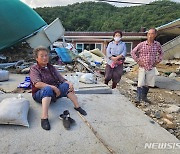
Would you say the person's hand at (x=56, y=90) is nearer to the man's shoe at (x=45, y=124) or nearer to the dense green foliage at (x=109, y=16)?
the man's shoe at (x=45, y=124)

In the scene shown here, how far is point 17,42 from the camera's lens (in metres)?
9.86

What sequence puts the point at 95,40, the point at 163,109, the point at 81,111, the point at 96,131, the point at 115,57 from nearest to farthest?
the point at 96,131
the point at 81,111
the point at 163,109
the point at 115,57
the point at 95,40

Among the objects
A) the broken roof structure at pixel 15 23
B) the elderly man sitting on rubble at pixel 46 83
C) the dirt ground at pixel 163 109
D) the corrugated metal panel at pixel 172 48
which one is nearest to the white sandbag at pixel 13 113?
the elderly man sitting on rubble at pixel 46 83

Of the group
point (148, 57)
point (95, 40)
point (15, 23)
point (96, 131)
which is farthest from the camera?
point (95, 40)

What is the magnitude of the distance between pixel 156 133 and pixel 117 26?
115ft

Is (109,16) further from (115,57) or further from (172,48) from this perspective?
(115,57)

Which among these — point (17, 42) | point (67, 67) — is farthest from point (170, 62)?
point (17, 42)

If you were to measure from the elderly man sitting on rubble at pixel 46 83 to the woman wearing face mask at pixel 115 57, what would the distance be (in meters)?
2.18

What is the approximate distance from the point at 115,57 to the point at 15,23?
5364 mm

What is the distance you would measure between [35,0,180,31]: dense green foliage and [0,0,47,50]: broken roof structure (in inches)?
926

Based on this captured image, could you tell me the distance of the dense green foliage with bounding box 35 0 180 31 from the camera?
35.4m

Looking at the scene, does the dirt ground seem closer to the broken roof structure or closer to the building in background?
the broken roof structure

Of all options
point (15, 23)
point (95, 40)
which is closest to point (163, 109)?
point (15, 23)

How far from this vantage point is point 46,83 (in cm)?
418
